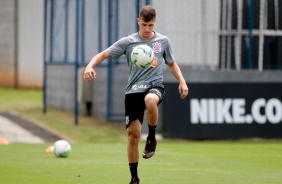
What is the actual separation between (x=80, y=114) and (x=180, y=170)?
1267 centimetres

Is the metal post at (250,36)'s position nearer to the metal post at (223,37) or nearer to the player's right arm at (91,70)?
the metal post at (223,37)

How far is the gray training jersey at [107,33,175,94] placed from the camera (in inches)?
464

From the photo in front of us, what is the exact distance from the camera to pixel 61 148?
53.7 ft

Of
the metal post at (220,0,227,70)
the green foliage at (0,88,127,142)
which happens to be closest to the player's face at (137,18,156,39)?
the green foliage at (0,88,127,142)

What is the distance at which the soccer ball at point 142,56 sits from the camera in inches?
453

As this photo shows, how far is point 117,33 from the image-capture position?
79.7 ft

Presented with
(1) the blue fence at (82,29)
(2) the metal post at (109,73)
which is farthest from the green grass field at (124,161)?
(1) the blue fence at (82,29)

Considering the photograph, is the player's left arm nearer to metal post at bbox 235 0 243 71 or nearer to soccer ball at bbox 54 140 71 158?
soccer ball at bbox 54 140 71 158

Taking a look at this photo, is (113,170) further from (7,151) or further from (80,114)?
(80,114)

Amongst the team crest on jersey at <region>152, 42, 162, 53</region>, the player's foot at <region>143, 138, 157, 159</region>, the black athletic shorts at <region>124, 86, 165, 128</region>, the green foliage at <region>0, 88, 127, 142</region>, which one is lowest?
the green foliage at <region>0, 88, 127, 142</region>

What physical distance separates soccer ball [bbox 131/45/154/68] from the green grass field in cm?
186

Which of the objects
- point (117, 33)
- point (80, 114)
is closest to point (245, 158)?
point (117, 33)

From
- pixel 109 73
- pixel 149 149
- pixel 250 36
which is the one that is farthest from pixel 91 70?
pixel 109 73

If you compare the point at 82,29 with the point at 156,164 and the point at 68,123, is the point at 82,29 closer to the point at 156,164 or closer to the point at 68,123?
the point at 68,123
